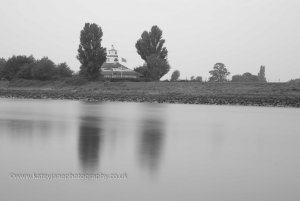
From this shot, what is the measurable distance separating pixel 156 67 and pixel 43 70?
18.5 metres

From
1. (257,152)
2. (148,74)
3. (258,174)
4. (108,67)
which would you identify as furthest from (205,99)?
(108,67)

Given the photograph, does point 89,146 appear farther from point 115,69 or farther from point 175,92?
point 115,69

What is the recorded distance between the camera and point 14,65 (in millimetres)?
78438

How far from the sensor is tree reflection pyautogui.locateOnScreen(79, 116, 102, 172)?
11.0 m

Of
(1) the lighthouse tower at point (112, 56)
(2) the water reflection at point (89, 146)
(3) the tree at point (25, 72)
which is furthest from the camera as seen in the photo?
(1) the lighthouse tower at point (112, 56)

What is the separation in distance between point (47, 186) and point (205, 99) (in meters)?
42.0

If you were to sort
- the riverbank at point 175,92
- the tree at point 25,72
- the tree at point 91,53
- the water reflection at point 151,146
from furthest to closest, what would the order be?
1. the tree at point 25,72
2. the tree at point 91,53
3. the riverbank at point 175,92
4. the water reflection at point 151,146

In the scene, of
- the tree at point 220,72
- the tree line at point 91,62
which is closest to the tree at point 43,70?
the tree line at point 91,62

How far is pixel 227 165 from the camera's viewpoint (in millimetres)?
11664

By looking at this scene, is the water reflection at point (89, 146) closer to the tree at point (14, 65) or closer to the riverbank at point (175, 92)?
the riverbank at point (175, 92)

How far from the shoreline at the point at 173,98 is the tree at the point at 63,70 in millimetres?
11269

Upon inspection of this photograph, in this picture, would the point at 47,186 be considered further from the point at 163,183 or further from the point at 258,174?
the point at 258,174

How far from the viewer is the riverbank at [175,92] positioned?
48.4m

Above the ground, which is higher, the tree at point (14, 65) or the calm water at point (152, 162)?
the tree at point (14, 65)
